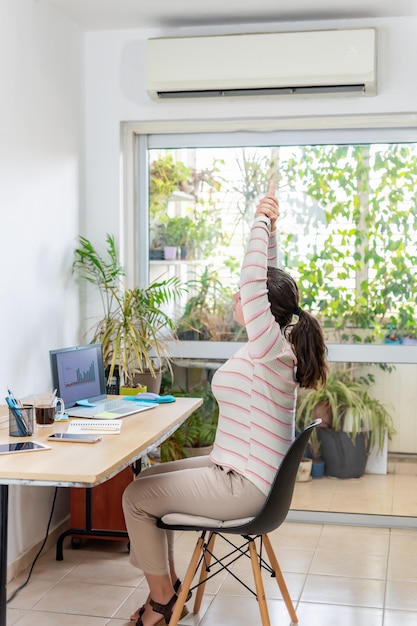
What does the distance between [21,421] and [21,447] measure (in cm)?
21

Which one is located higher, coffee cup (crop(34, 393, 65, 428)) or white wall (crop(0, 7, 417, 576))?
white wall (crop(0, 7, 417, 576))

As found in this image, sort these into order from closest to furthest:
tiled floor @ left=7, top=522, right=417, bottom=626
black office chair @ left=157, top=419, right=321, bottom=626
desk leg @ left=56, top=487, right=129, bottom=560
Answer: black office chair @ left=157, top=419, right=321, bottom=626 → tiled floor @ left=7, top=522, right=417, bottom=626 → desk leg @ left=56, top=487, right=129, bottom=560

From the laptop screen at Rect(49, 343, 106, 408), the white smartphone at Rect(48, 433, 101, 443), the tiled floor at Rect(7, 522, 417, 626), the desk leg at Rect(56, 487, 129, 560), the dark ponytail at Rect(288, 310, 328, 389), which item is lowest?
the tiled floor at Rect(7, 522, 417, 626)

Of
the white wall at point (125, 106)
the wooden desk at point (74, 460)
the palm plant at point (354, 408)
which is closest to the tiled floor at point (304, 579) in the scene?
the palm plant at point (354, 408)

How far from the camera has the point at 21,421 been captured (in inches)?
110

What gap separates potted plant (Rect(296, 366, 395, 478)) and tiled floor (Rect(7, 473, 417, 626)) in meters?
0.12

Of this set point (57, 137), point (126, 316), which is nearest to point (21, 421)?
point (126, 316)

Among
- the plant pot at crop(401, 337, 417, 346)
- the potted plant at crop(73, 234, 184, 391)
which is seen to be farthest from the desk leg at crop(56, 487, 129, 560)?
the plant pot at crop(401, 337, 417, 346)

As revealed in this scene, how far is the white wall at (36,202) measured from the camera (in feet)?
11.7

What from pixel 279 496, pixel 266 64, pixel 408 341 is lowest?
pixel 279 496

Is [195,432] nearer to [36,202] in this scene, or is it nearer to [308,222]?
[308,222]

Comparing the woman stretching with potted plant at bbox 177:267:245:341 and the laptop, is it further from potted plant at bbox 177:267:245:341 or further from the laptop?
potted plant at bbox 177:267:245:341

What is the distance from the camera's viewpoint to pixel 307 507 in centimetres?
448

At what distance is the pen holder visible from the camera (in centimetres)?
278
